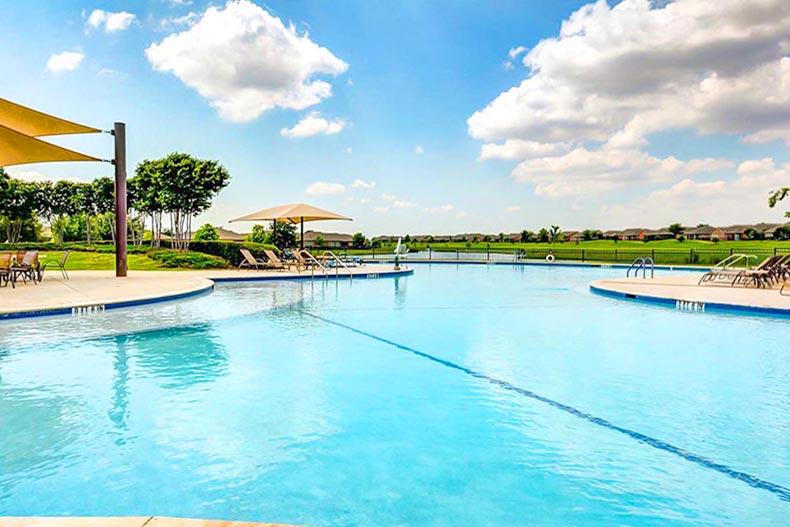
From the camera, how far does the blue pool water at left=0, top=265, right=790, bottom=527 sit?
262cm

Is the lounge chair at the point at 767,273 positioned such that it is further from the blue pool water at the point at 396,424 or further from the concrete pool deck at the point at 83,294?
the concrete pool deck at the point at 83,294

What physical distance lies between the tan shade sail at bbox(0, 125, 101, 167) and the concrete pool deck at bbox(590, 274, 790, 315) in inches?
570

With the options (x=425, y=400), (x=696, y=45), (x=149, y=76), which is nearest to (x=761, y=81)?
(x=696, y=45)

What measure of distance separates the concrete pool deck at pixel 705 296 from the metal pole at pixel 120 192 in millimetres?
14173

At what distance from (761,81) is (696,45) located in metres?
3.49

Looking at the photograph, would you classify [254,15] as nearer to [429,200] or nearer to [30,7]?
[30,7]

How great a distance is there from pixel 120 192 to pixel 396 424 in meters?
13.7

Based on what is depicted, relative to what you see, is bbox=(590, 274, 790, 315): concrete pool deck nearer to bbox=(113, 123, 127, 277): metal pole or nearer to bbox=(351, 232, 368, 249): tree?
bbox=(113, 123, 127, 277): metal pole

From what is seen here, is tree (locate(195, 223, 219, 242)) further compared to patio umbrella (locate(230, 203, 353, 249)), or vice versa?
tree (locate(195, 223, 219, 242))

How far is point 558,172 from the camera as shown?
2512 centimetres

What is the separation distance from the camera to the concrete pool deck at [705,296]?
9.72 m

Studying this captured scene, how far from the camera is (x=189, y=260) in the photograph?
65.9 ft

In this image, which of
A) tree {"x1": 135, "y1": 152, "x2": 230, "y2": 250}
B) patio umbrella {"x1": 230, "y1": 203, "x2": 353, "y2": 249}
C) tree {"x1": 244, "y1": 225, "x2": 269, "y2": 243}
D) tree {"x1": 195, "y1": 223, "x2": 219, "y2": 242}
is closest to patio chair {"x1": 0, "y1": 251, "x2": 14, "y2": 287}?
patio umbrella {"x1": 230, "y1": 203, "x2": 353, "y2": 249}

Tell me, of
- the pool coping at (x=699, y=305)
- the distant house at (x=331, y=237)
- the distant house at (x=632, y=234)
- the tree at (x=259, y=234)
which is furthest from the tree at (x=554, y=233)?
the pool coping at (x=699, y=305)
